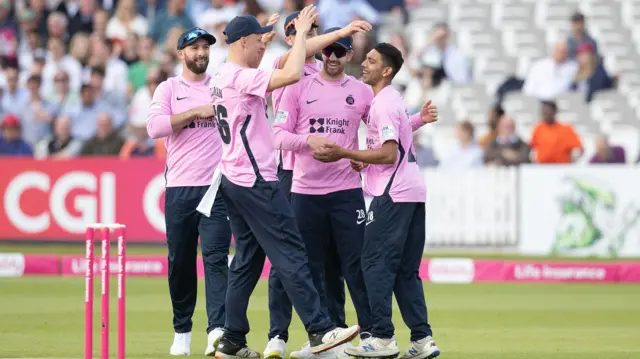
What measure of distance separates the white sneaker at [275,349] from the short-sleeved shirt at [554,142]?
10.7 m

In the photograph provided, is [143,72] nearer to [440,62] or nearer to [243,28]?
[440,62]

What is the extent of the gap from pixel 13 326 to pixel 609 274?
7868 mm

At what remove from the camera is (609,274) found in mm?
16594

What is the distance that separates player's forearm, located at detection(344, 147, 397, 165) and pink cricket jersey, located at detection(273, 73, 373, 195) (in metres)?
0.52

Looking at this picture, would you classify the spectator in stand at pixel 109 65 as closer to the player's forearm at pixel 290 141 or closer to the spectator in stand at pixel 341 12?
the spectator in stand at pixel 341 12

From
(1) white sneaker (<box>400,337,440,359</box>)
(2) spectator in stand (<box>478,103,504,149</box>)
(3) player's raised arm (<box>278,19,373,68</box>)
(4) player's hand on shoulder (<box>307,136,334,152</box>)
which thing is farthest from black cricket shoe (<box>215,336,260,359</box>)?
(2) spectator in stand (<box>478,103,504,149</box>)

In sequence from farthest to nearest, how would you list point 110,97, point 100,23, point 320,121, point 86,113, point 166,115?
point 100,23
point 110,97
point 86,113
point 166,115
point 320,121

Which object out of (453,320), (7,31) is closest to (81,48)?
(7,31)

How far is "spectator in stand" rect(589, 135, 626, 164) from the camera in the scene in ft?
64.4

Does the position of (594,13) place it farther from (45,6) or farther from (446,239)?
(45,6)

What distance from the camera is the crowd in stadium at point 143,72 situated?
2002 cm

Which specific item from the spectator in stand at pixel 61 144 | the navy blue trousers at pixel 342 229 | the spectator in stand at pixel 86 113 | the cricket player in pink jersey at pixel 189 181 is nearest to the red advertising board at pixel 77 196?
the spectator in stand at pixel 61 144

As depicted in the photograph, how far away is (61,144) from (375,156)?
12.2 meters

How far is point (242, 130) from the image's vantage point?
9266 mm
